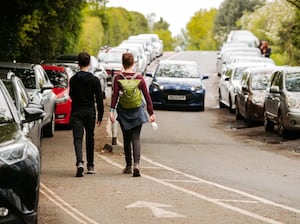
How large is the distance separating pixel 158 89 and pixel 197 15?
10236 centimetres

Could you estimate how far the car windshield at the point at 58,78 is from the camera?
22031mm

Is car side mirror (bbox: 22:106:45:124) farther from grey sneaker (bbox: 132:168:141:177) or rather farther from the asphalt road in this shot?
grey sneaker (bbox: 132:168:141:177)

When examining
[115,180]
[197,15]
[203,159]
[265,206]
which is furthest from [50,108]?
[197,15]

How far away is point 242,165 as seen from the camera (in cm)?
1502

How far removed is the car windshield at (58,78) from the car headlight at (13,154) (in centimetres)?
1416

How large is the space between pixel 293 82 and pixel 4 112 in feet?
38.5

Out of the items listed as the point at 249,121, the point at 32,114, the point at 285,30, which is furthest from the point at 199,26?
the point at 32,114

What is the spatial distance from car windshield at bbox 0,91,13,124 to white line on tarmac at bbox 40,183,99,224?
4.37 ft

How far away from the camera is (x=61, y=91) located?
848 inches

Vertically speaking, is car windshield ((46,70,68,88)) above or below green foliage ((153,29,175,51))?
above

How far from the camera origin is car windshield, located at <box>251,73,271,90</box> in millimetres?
24125

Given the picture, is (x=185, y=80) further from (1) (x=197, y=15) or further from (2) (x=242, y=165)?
(1) (x=197, y=15)

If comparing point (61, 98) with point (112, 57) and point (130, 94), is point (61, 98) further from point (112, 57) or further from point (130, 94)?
point (112, 57)

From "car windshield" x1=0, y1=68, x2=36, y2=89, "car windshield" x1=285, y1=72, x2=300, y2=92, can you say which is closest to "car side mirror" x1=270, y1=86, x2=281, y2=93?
"car windshield" x1=285, y1=72, x2=300, y2=92
